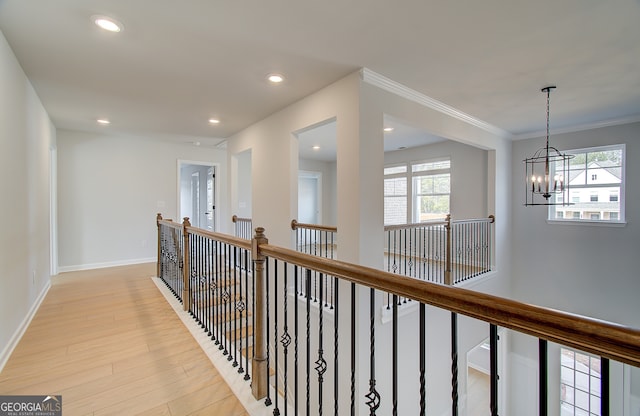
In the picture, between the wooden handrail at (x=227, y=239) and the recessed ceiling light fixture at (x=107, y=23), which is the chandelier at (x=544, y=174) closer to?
the wooden handrail at (x=227, y=239)

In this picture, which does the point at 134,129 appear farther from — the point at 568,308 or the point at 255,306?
the point at 568,308

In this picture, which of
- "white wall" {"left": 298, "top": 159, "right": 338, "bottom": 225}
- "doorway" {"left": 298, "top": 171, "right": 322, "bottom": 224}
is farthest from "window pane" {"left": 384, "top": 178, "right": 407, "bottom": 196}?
"doorway" {"left": 298, "top": 171, "right": 322, "bottom": 224}

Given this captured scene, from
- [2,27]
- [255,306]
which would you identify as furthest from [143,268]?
[255,306]

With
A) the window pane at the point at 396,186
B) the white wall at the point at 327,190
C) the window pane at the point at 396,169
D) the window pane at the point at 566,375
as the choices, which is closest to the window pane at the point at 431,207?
the window pane at the point at 396,186

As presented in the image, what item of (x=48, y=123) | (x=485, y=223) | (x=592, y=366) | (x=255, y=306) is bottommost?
(x=592, y=366)

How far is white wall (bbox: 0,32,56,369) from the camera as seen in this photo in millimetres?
2201

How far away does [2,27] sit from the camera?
6.82 feet

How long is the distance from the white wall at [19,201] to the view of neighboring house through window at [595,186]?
23.3 ft

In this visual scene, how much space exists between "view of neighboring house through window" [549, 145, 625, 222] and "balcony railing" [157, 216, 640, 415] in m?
3.33

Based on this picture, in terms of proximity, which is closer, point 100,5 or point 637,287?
point 100,5

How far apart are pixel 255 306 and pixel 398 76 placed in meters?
2.54

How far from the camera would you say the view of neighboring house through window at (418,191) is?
21.1ft

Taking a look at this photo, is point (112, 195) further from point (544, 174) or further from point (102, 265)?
point (544, 174)

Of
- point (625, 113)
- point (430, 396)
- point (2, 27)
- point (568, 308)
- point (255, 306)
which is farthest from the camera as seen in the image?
point (568, 308)
